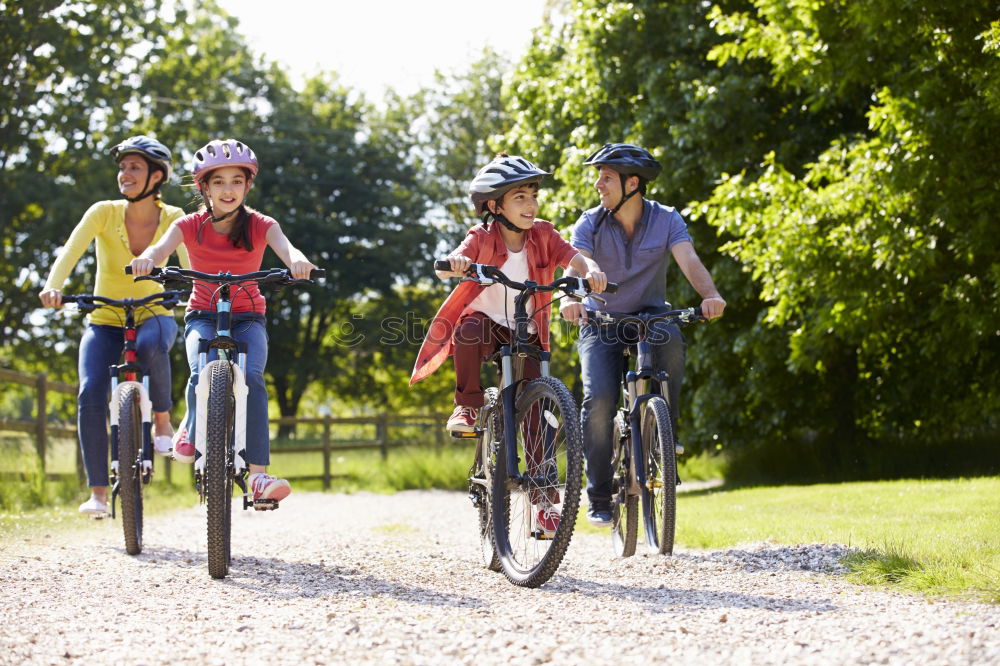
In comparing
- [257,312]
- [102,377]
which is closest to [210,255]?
[257,312]

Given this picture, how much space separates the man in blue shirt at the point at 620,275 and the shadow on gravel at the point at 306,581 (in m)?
1.29

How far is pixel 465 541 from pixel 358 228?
91.9 feet

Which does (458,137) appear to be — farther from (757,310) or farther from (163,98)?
(757,310)

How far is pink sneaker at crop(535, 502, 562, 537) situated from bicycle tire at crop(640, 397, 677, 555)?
0.88 m

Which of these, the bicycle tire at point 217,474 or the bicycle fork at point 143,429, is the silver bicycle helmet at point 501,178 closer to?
the bicycle tire at point 217,474

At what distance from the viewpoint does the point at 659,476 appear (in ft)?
18.8

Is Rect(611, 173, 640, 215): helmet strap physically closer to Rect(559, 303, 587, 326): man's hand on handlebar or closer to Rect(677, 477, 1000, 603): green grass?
Rect(559, 303, 587, 326): man's hand on handlebar

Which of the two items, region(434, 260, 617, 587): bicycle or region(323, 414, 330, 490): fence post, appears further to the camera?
region(323, 414, 330, 490): fence post

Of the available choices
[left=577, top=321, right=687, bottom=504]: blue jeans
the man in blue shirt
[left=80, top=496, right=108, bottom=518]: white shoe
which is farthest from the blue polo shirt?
[left=80, top=496, right=108, bottom=518]: white shoe

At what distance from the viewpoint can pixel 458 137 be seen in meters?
39.4

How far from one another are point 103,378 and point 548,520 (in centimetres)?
307

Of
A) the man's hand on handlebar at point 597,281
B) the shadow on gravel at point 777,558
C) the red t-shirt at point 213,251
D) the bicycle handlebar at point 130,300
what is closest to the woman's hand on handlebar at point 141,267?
the red t-shirt at point 213,251

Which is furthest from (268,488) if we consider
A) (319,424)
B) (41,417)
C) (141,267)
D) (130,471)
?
(319,424)

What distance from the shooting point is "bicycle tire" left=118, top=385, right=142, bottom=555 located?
6.07m
